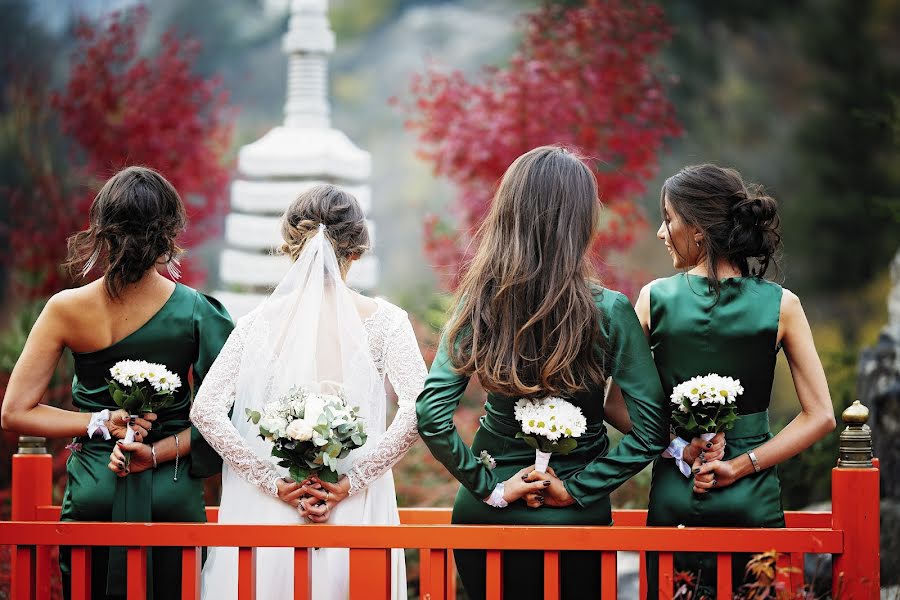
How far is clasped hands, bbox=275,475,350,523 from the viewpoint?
130 inches

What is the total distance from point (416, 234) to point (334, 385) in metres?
7.32

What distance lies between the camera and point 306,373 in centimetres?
331

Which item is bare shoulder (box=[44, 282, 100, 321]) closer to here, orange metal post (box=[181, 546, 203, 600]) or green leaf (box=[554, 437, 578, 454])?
orange metal post (box=[181, 546, 203, 600])

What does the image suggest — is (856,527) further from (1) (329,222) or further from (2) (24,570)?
(2) (24,570)

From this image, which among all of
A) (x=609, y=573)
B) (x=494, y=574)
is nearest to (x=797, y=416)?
(x=609, y=573)

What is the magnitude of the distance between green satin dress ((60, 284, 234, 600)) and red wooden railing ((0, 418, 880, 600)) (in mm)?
328

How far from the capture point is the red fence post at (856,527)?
296 centimetres

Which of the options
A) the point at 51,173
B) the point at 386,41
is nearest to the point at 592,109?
the point at 386,41

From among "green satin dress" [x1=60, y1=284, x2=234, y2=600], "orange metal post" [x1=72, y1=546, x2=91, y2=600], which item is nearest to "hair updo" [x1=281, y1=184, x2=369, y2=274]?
"green satin dress" [x1=60, y1=284, x2=234, y2=600]

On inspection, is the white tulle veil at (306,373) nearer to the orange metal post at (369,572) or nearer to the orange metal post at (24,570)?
the orange metal post at (369,572)

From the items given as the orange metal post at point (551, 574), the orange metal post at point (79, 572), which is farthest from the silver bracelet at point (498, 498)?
the orange metal post at point (79, 572)

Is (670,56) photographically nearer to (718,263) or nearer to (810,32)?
(810,32)

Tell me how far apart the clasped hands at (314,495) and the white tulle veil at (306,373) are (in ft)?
0.16

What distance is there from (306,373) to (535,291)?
77 centimetres
